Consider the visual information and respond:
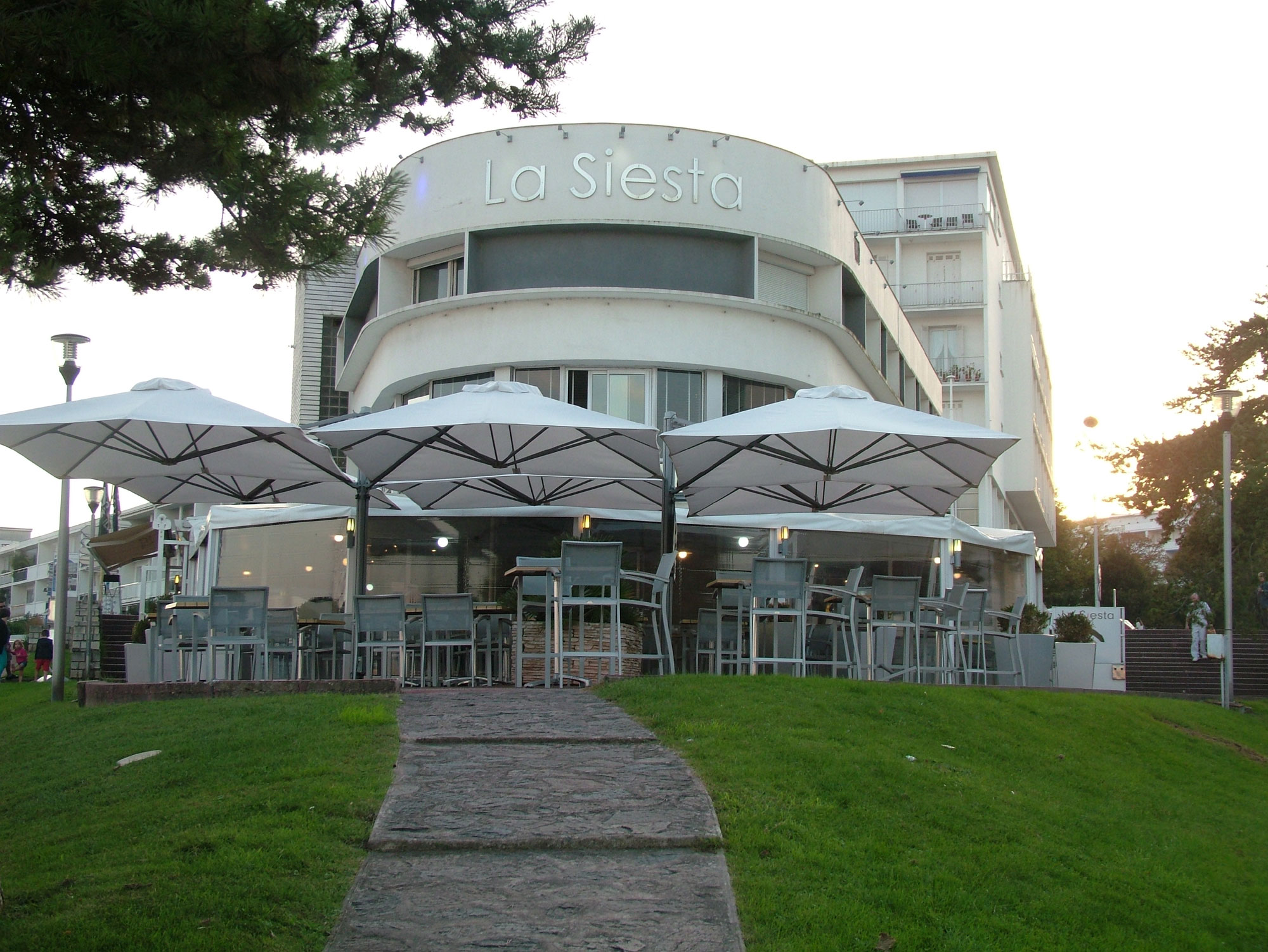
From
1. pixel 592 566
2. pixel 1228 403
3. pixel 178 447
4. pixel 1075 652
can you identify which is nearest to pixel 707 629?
pixel 592 566

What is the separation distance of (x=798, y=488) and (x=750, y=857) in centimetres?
1025

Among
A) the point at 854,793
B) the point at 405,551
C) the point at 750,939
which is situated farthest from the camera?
the point at 405,551

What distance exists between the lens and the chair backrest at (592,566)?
39.9 ft

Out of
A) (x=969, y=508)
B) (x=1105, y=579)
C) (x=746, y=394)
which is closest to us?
(x=746, y=394)

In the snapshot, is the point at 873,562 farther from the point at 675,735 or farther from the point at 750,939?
the point at 750,939

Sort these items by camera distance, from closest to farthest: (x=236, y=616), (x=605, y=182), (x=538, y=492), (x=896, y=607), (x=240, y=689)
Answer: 1. (x=240, y=689)
2. (x=236, y=616)
3. (x=896, y=607)
4. (x=538, y=492)
5. (x=605, y=182)

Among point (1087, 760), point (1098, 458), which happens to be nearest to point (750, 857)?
point (1087, 760)

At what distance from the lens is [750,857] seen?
246 inches

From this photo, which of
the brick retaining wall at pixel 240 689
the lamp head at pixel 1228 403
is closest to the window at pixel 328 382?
the lamp head at pixel 1228 403

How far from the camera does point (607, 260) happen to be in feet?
69.4

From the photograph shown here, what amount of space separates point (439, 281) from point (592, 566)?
11496mm

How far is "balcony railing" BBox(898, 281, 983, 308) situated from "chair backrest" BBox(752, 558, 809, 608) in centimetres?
3633

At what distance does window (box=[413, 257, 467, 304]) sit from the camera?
21906 mm

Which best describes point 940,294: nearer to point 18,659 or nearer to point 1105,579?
point 18,659
